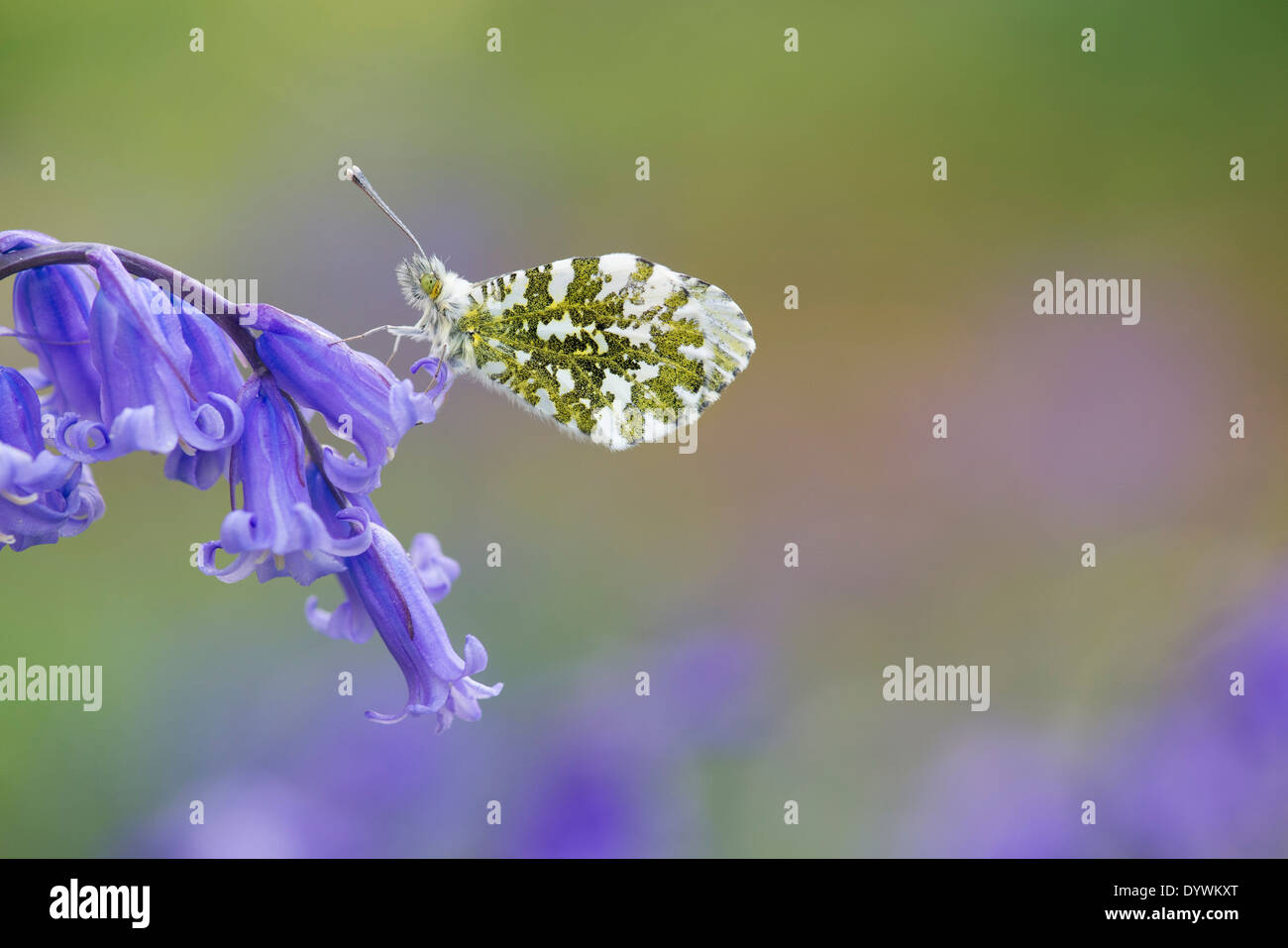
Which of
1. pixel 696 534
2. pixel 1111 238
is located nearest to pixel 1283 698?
pixel 696 534

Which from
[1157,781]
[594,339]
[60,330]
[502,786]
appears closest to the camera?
[60,330]

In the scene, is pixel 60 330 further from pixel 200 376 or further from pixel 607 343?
pixel 607 343

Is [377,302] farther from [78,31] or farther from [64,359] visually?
[64,359]

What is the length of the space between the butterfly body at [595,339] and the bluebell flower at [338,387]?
0.44 meters

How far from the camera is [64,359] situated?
5.03 feet

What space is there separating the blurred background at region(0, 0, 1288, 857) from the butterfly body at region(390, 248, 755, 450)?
89.5 inches

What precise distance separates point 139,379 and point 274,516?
0.79 ft

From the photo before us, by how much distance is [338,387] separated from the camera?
145 centimetres

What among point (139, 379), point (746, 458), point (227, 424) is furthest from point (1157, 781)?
point (139, 379)

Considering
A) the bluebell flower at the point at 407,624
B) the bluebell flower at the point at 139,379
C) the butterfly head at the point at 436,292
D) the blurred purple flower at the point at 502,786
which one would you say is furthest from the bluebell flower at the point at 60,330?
the blurred purple flower at the point at 502,786

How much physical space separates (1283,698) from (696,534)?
266 cm

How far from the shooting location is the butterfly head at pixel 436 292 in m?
1.94

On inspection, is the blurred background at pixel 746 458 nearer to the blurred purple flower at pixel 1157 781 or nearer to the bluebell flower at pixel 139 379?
the blurred purple flower at pixel 1157 781

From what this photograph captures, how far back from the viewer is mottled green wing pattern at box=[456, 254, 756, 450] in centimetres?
191
